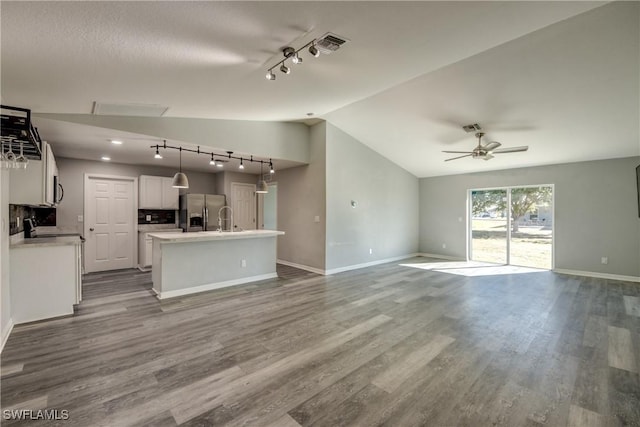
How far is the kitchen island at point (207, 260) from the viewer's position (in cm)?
423

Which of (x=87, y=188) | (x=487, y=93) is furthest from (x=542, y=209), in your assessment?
(x=87, y=188)

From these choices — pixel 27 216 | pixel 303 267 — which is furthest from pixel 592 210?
pixel 27 216

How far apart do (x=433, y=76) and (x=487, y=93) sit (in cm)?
87

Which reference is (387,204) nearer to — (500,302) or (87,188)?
(500,302)

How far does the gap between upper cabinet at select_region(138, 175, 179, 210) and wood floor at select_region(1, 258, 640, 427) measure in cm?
260

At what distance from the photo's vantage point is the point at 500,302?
4121 mm

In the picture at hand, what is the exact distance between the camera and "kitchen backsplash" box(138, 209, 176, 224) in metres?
6.50

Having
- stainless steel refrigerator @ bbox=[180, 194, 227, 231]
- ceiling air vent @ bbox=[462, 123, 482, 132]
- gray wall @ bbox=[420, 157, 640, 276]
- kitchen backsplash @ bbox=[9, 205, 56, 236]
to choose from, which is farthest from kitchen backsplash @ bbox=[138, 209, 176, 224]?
gray wall @ bbox=[420, 157, 640, 276]

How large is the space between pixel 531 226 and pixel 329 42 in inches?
271

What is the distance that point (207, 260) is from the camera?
4.64 meters

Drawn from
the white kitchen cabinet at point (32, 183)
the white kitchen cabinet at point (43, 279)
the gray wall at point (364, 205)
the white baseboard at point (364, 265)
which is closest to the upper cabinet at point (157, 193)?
the white kitchen cabinet at point (32, 183)
